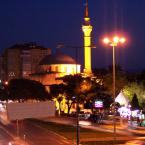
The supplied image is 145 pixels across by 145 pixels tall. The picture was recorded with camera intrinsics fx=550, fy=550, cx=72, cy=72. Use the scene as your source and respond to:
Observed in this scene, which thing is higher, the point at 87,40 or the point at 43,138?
the point at 87,40

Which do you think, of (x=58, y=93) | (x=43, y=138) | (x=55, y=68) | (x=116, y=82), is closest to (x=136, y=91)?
(x=116, y=82)

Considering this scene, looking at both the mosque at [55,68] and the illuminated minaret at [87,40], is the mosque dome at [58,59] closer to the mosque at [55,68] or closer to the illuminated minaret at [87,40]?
the mosque at [55,68]

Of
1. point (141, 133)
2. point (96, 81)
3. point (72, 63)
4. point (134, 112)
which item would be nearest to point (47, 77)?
point (72, 63)

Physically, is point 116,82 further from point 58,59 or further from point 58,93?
point 58,59

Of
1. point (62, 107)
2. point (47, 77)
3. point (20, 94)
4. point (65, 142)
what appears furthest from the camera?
point (47, 77)

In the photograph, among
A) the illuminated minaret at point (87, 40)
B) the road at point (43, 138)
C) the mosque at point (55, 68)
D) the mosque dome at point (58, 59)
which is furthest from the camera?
the mosque dome at point (58, 59)

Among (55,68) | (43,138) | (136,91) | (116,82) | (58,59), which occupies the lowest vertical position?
(43,138)

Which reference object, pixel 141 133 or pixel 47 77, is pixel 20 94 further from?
pixel 141 133

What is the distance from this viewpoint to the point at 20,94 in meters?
124

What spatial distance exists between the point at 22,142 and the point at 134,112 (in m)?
29.5

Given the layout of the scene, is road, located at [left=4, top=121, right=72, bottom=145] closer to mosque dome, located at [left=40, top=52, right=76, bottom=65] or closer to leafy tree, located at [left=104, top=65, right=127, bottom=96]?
leafy tree, located at [left=104, top=65, right=127, bottom=96]

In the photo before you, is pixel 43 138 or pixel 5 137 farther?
pixel 5 137

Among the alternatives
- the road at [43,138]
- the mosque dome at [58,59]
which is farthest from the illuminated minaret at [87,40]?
the road at [43,138]

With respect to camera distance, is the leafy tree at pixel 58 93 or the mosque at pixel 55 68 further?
the mosque at pixel 55 68
